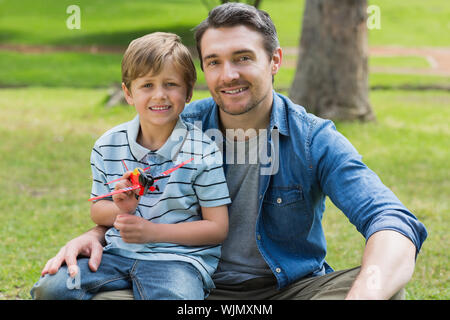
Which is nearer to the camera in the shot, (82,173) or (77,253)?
(77,253)

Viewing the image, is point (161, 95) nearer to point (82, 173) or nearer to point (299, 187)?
point (299, 187)

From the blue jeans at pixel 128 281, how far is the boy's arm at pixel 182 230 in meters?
0.10

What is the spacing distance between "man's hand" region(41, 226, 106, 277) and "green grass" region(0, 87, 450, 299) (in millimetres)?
1469

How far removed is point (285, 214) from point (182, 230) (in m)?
0.50

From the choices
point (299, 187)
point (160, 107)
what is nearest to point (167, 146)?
point (160, 107)

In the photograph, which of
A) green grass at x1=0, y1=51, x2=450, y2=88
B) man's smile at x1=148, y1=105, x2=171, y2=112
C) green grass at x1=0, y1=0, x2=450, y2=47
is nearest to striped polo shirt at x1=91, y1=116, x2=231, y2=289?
man's smile at x1=148, y1=105, x2=171, y2=112

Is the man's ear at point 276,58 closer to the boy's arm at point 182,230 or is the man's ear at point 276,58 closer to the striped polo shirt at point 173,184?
the striped polo shirt at point 173,184

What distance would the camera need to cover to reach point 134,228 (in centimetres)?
233

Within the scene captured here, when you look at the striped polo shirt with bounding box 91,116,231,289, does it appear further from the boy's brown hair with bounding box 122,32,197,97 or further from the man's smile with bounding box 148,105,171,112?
the boy's brown hair with bounding box 122,32,197,97

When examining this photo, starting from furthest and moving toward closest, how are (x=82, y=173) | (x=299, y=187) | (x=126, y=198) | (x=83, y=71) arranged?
(x=83, y=71)
(x=82, y=173)
(x=299, y=187)
(x=126, y=198)

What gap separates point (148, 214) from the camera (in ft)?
8.25

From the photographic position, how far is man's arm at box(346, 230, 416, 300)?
2.15 meters
